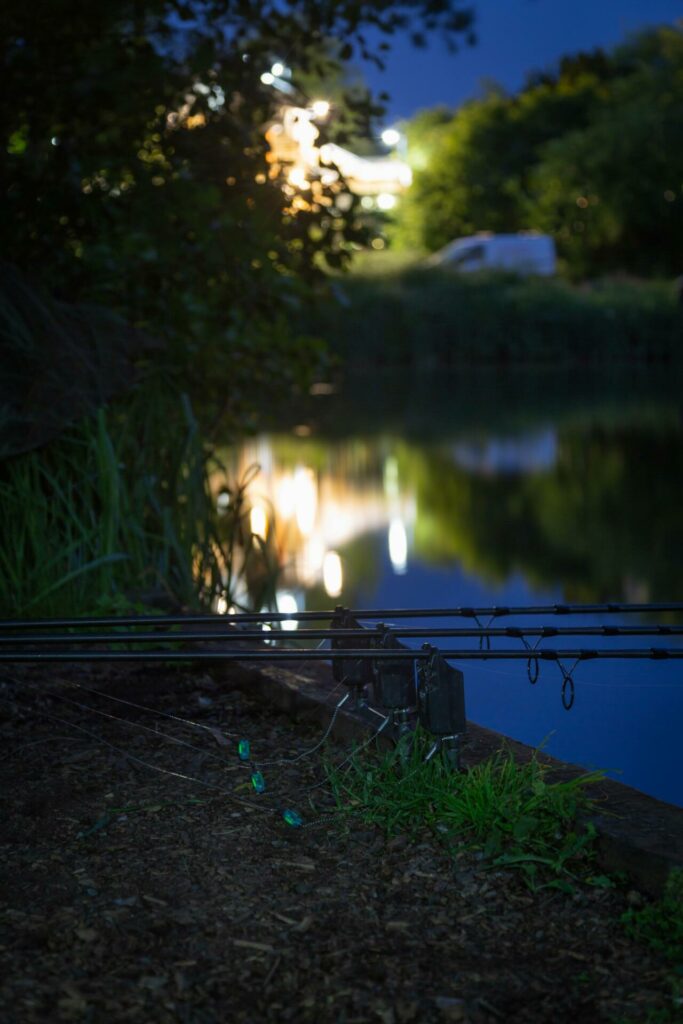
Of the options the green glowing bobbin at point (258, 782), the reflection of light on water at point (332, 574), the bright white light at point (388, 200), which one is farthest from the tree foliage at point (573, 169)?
the green glowing bobbin at point (258, 782)

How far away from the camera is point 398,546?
407 inches

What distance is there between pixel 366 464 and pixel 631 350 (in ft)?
55.4

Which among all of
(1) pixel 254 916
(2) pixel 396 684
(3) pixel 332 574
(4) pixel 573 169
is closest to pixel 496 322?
(4) pixel 573 169

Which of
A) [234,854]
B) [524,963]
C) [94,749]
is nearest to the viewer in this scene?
[524,963]

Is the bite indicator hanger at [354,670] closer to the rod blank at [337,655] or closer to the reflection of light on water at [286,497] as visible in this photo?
the rod blank at [337,655]

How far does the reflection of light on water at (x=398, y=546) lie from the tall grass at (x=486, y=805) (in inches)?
246

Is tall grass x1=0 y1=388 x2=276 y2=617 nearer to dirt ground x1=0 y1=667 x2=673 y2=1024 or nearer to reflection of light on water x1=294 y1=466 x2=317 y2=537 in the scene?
dirt ground x1=0 y1=667 x2=673 y2=1024

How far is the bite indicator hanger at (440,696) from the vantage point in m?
2.80

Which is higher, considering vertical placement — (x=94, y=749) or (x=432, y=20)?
(x=432, y=20)

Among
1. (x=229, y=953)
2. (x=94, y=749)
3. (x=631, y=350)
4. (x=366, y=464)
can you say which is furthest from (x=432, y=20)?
(x=631, y=350)

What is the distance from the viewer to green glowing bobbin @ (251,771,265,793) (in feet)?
9.93

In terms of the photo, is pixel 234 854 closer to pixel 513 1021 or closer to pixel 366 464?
pixel 513 1021

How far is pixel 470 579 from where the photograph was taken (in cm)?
899

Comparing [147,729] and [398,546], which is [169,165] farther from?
[398,546]
